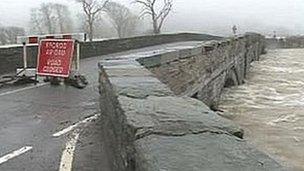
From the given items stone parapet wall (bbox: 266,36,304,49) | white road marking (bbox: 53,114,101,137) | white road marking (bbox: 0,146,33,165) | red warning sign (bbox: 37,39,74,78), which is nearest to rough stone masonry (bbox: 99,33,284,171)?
white road marking (bbox: 53,114,101,137)

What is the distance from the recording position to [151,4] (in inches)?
2520

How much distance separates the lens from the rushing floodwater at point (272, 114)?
1430 centimetres

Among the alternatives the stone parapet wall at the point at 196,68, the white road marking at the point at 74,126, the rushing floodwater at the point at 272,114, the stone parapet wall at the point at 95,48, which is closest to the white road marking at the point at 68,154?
the white road marking at the point at 74,126

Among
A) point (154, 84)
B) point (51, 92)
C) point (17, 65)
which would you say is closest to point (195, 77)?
point (51, 92)

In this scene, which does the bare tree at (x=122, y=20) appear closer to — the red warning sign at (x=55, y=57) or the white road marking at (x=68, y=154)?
the red warning sign at (x=55, y=57)

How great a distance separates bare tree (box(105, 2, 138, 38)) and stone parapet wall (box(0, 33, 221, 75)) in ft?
162

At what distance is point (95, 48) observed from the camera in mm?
23891

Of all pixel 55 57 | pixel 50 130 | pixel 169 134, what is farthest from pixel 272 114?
pixel 169 134

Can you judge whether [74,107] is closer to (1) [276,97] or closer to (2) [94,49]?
(2) [94,49]

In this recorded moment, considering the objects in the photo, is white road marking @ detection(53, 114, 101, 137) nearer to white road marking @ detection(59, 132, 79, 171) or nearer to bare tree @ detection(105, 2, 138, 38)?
white road marking @ detection(59, 132, 79, 171)

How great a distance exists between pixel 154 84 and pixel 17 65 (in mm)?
11227

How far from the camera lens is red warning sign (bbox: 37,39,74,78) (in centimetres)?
1227

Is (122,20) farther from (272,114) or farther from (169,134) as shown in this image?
(169,134)

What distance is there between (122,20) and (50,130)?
308 ft
